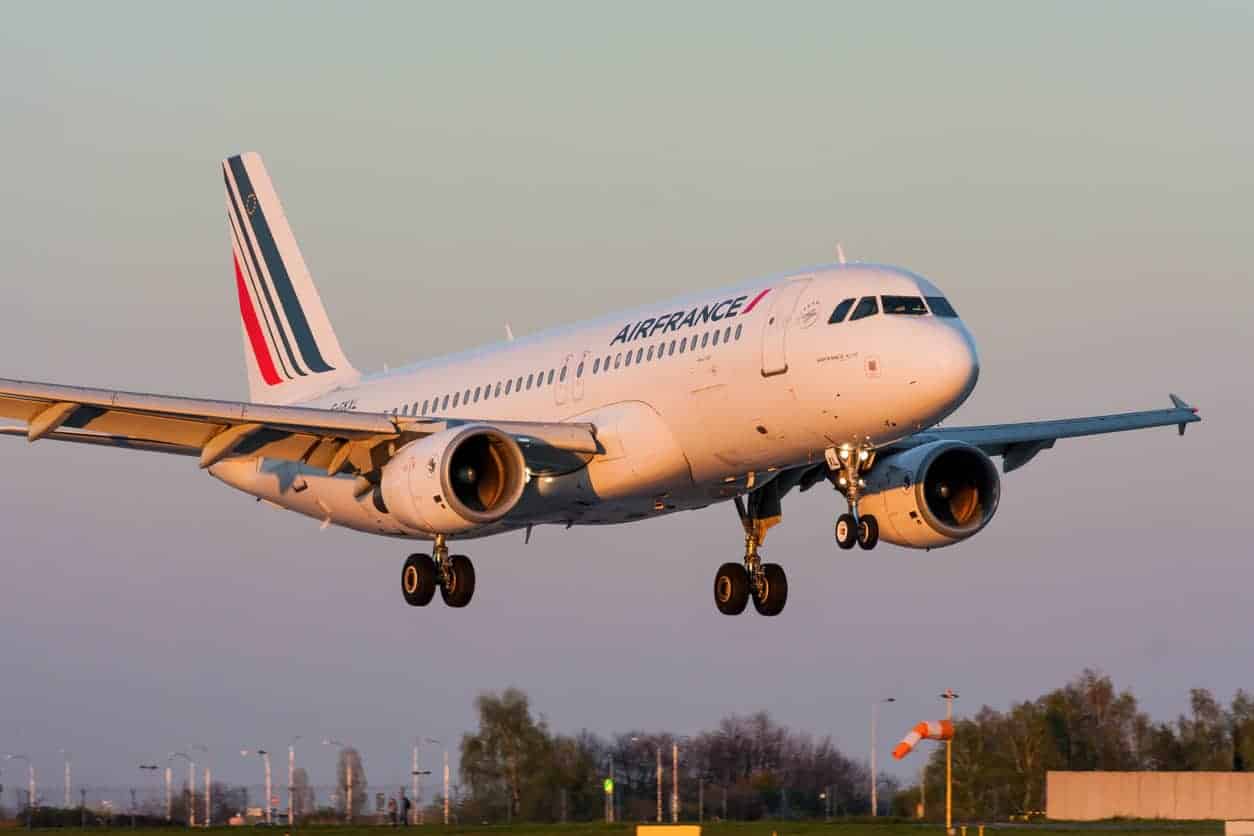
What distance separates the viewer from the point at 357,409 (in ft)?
180

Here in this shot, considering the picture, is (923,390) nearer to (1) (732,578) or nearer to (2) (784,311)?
(2) (784,311)

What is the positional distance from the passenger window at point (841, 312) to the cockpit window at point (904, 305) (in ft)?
2.05

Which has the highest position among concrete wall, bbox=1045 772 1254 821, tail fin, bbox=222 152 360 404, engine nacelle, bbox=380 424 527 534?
tail fin, bbox=222 152 360 404

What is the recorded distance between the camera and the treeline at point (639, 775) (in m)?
60.8

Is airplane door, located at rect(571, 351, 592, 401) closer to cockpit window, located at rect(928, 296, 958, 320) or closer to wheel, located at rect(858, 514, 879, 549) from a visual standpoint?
wheel, located at rect(858, 514, 879, 549)

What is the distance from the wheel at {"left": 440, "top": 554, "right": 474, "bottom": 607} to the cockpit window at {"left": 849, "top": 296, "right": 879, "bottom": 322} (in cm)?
1156

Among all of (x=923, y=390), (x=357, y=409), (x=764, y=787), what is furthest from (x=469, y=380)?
(x=764, y=787)

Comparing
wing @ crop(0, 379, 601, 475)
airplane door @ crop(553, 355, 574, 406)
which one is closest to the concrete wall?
airplane door @ crop(553, 355, 574, 406)

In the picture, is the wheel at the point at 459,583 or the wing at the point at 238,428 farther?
the wheel at the point at 459,583

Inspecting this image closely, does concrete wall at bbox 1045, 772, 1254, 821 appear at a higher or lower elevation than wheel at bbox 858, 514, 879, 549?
lower

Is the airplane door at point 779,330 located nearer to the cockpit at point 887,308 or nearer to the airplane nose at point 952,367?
the cockpit at point 887,308

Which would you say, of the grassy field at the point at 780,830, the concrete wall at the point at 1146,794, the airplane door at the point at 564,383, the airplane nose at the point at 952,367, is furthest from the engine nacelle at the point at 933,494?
the concrete wall at the point at 1146,794

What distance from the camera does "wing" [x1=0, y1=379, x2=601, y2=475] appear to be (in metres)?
43.8

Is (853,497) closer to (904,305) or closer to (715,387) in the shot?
(715,387)
